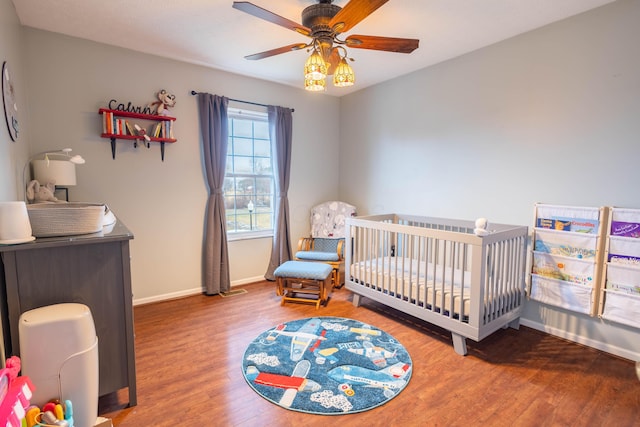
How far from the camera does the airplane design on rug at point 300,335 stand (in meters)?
2.26

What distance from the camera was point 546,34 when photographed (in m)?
2.44

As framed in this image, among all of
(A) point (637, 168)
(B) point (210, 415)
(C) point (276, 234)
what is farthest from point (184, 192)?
(A) point (637, 168)

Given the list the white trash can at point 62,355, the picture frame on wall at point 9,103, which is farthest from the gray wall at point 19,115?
the white trash can at point 62,355

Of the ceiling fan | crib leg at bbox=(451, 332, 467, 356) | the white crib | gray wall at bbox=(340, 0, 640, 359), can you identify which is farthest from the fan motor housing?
crib leg at bbox=(451, 332, 467, 356)

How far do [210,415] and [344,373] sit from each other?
810mm

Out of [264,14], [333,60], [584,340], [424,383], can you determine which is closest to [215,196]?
[333,60]

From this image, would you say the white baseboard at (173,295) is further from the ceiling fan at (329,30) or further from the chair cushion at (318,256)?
the ceiling fan at (329,30)

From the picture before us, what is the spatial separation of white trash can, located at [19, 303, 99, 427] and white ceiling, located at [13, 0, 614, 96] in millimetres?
2011

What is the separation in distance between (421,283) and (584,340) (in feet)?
4.12

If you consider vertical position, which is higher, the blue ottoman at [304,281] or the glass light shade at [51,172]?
the glass light shade at [51,172]

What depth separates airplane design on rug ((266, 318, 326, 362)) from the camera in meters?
2.26

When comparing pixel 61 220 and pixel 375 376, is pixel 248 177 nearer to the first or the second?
pixel 61 220

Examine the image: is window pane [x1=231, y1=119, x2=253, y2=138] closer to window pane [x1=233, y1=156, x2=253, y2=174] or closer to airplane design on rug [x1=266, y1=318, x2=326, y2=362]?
window pane [x1=233, y1=156, x2=253, y2=174]

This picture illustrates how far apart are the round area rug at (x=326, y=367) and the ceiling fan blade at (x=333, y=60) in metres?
1.94
